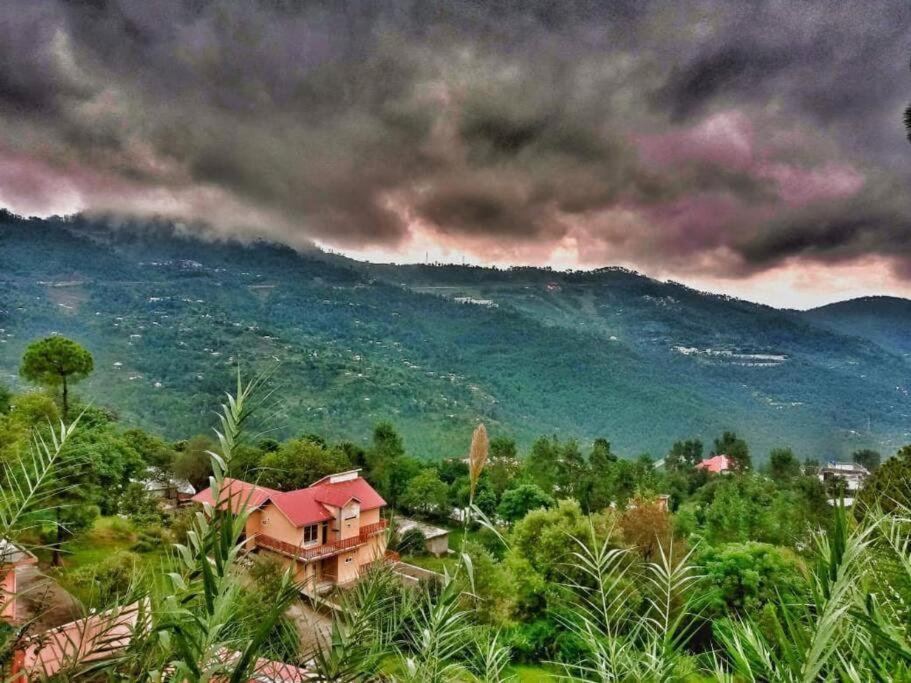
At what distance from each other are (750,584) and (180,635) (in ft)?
48.8

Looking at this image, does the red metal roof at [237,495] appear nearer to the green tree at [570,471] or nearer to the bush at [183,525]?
the bush at [183,525]

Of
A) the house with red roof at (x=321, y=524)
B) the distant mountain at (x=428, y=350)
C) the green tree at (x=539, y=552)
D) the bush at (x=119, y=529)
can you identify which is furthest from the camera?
the distant mountain at (x=428, y=350)

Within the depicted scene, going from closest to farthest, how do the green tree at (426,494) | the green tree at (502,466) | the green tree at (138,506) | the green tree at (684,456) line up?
1. the green tree at (138,506)
2. the green tree at (426,494)
3. the green tree at (502,466)
4. the green tree at (684,456)

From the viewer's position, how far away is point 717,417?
7269 centimetres

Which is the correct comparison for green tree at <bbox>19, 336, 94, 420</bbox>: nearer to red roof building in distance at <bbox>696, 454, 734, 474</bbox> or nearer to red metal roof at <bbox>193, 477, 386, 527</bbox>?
red metal roof at <bbox>193, 477, 386, 527</bbox>

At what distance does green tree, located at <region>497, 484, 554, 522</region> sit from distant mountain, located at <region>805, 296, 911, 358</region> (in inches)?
5335

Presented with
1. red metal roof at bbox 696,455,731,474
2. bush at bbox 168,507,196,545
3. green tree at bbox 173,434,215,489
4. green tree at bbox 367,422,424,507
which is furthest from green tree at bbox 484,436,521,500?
bush at bbox 168,507,196,545

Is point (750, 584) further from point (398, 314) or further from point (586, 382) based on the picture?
point (398, 314)

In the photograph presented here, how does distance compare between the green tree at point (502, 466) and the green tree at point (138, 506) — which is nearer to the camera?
the green tree at point (138, 506)

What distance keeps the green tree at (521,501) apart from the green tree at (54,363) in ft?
55.0

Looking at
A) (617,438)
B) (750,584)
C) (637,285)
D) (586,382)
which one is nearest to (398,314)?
(586,382)

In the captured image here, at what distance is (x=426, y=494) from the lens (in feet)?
83.9

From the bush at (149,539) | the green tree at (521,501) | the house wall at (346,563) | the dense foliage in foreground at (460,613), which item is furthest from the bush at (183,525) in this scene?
the green tree at (521,501)

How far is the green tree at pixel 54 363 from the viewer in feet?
48.3
